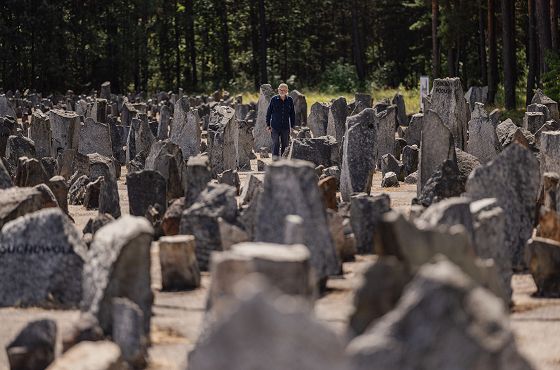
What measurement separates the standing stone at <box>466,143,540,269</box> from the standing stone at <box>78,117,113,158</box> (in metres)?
13.6

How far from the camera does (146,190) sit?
1647cm

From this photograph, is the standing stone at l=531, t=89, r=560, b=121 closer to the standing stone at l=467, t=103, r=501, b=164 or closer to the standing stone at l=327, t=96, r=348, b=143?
the standing stone at l=327, t=96, r=348, b=143

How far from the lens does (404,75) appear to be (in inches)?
3184

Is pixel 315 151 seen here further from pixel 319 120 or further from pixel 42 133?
pixel 319 120

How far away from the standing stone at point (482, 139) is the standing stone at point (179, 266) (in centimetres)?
995

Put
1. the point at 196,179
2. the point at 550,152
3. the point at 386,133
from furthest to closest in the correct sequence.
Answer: the point at 386,133 → the point at 550,152 → the point at 196,179

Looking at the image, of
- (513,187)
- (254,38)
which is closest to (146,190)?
(513,187)

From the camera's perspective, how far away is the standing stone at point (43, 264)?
1098 centimetres

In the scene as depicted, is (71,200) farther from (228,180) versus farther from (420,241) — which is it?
(420,241)

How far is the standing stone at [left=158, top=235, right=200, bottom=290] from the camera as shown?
1170 centimetres

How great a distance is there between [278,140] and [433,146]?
657cm

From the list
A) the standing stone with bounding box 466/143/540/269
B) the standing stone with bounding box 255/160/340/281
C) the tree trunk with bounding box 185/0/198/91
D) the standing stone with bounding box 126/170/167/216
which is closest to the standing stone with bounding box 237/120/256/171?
the standing stone with bounding box 126/170/167/216

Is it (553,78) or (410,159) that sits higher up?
(553,78)

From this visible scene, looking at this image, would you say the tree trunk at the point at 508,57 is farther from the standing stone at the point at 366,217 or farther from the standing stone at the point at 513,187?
the standing stone at the point at 513,187
